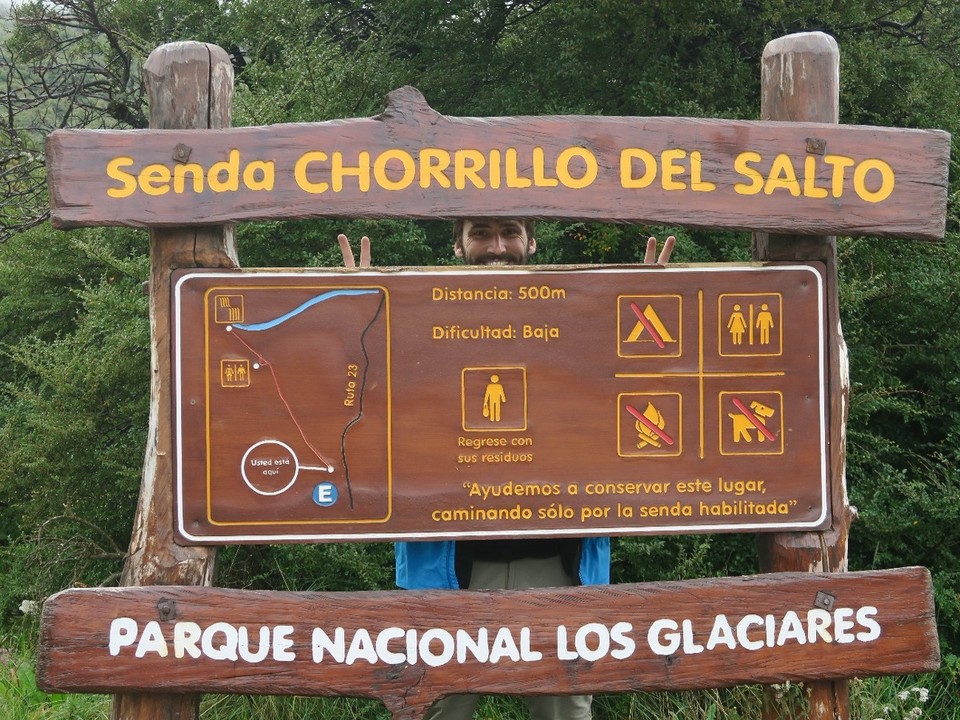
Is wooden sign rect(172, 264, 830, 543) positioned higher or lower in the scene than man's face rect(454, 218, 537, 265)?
lower

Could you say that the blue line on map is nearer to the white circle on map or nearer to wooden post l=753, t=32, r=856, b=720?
the white circle on map

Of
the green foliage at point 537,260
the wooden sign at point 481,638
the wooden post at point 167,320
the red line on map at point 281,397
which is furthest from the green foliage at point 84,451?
the red line on map at point 281,397

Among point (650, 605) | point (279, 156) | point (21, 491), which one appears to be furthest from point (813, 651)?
point (21, 491)

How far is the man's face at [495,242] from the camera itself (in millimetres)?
3725

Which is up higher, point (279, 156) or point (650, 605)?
point (279, 156)

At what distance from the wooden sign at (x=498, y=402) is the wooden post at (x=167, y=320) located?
7 centimetres

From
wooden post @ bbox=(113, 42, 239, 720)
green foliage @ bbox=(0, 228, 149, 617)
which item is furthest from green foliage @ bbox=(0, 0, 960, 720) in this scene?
wooden post @ bbox=(113, 42, 239, 720)

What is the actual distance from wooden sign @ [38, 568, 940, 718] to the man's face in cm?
125

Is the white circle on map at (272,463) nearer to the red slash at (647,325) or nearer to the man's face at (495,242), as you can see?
the man's face at (495,242)

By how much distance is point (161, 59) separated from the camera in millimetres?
3439

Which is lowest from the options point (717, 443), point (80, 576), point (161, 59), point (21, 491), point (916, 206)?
point (80, 576)

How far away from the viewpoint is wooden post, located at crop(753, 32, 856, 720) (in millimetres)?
3477

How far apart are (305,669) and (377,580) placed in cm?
218

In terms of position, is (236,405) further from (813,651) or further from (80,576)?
(80,576)
